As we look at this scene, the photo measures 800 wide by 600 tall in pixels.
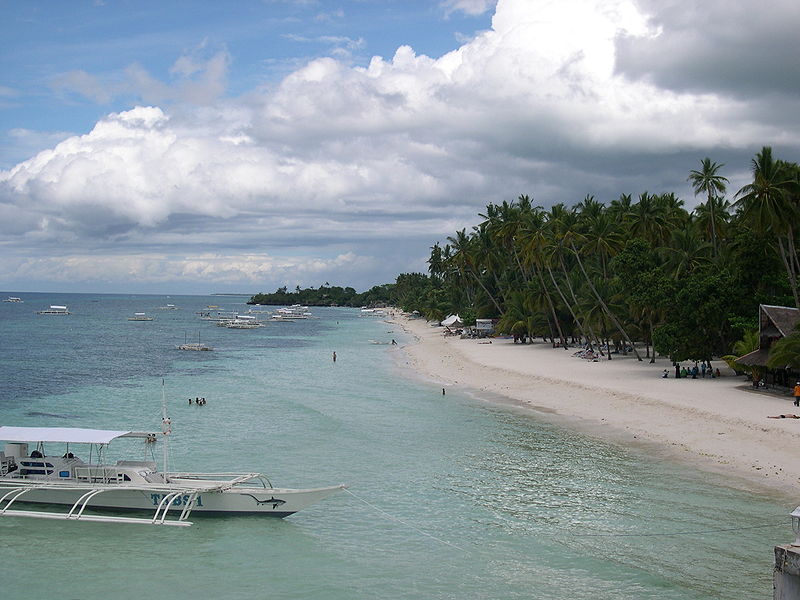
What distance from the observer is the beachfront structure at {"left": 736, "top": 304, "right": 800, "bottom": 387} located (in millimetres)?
35062

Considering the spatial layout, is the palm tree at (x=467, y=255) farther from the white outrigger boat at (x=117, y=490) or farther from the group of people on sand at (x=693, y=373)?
the white outrigger boat at (x=117, y=490)

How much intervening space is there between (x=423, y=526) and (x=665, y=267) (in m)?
34.7

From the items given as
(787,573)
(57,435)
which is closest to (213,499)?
(57,435)

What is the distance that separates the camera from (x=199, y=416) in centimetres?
3772

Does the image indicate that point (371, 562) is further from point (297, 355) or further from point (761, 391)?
point (297, 355)

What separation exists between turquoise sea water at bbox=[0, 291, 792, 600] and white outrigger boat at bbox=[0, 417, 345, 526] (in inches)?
21.5

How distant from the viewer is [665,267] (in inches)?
1921

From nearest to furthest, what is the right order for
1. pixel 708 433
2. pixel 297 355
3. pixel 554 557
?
1. pixel 554 557
2. pixel 708 433
3. pixel 297 355

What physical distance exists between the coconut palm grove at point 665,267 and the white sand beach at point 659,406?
260 centimetres

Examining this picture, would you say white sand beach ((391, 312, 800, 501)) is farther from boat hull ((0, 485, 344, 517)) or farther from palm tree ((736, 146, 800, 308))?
boat hull ((0, 485, 344, 517))

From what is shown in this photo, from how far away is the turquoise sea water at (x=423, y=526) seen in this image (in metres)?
16.4

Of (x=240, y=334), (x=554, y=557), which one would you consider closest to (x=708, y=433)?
(x=554, y=557)

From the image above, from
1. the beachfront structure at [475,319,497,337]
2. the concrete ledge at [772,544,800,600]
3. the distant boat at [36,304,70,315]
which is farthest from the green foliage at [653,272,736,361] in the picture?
the distant boat at [36,304,70,315]

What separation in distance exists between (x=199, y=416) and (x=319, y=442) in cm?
987
